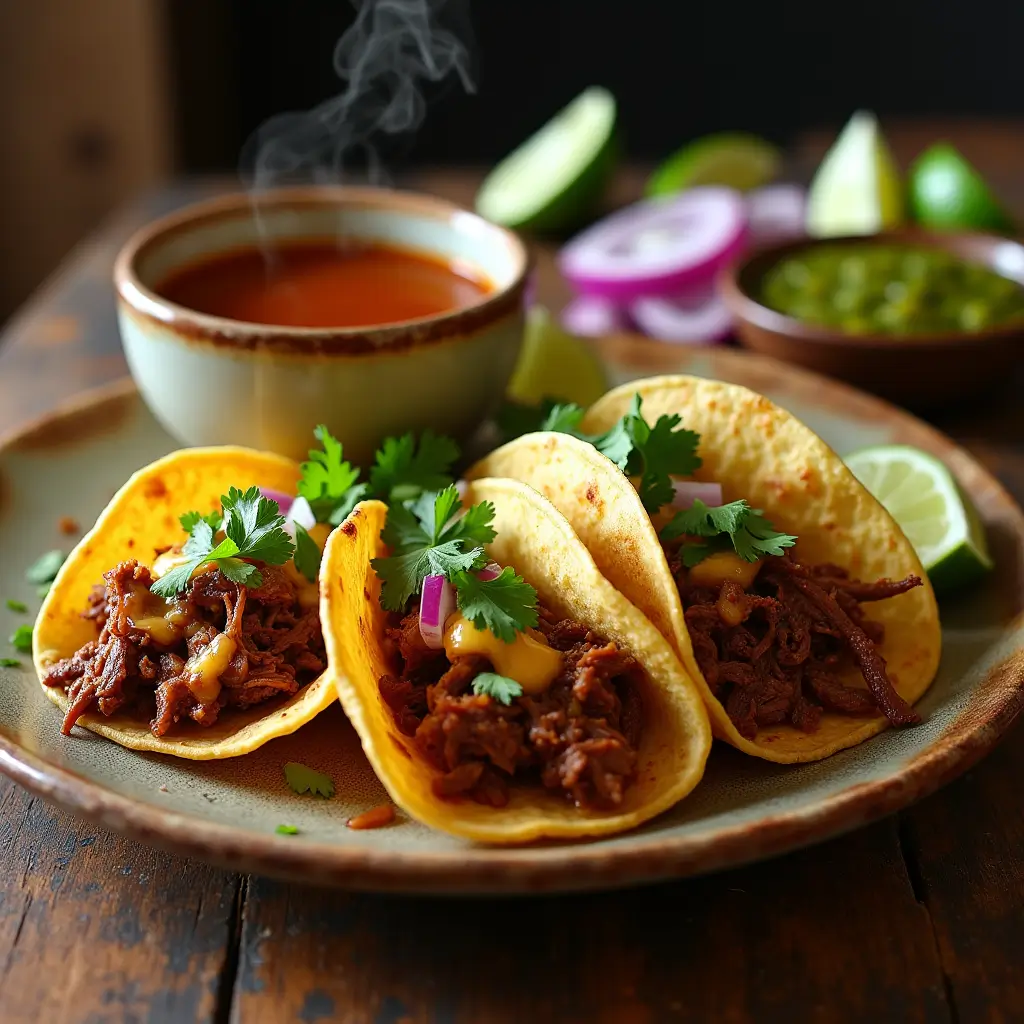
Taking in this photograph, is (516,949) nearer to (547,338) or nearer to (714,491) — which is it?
(714,491)

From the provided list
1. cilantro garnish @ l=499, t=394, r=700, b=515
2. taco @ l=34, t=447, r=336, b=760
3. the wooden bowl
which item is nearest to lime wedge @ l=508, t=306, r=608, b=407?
the wooden bowl

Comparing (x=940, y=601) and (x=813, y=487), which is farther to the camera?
(x=940, y=601)

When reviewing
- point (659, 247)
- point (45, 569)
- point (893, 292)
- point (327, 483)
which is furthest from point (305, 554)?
point (659, 247)

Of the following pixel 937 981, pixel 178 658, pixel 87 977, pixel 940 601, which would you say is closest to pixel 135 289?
pixel 178 658

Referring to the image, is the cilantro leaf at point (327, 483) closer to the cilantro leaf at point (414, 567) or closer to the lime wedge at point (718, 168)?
the cilantro leaf at point (414, 567)

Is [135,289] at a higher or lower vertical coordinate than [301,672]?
higher

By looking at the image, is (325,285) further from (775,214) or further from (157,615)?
(775,214)

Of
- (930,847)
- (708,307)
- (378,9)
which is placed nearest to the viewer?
(930,847)
